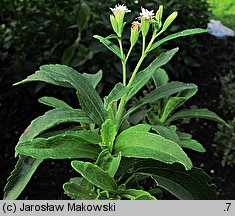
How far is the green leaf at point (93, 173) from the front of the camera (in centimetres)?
146

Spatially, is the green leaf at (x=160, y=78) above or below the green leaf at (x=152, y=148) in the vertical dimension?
below

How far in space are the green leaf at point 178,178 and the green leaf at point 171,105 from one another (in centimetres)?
24

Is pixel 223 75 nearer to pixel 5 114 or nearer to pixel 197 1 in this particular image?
pixel 197 1

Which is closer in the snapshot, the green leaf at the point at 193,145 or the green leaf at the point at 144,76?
the green leaf at the point at 144,76

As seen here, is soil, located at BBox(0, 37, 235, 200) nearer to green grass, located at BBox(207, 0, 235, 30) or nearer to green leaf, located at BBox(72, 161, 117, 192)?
green grass, located at BBox(207, 0, 235, 30)

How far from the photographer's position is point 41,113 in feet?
11.1

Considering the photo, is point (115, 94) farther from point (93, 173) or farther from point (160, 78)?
point (160, 78)

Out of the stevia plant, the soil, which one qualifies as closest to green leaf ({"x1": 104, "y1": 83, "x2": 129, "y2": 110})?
the stevia plant

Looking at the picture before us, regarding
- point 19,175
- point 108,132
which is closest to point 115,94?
point 108,132

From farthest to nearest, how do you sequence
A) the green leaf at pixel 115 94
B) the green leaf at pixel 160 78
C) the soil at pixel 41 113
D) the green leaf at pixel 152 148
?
1. the soil at pixel 41 113
2. the green leaf at pixel 160 78
3. the green leaf at pixel 115 94
4. the green leaf at pixel 152 148

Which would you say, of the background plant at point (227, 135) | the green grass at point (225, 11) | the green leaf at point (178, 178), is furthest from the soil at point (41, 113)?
the green leaf at point (178, 178)

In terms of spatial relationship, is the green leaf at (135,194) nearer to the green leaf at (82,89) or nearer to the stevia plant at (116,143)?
the stevia plant at (116,143)
